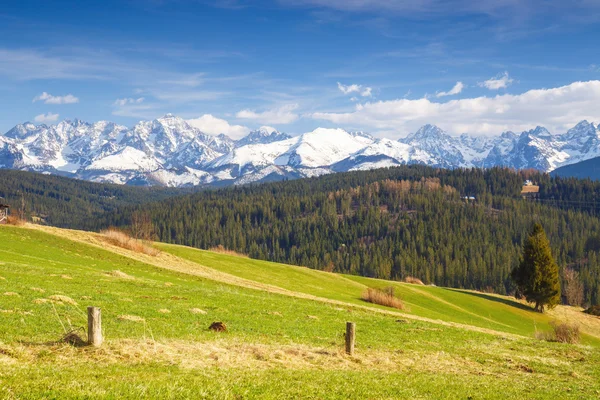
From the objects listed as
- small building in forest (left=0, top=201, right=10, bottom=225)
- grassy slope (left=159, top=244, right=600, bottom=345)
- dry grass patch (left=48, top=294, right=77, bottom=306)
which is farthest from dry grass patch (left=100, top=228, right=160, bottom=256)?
dry grass patch (left=48, top=294, right=77, bottom=306)

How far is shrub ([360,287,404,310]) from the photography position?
63594mm

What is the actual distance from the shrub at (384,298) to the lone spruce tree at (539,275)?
36730 mm

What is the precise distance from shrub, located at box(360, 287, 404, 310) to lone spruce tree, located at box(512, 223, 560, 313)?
121ft

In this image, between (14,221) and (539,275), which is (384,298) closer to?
(539,275)

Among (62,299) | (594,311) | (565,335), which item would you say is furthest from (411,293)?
(62,299)

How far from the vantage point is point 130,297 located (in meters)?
34.3

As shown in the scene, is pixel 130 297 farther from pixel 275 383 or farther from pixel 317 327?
pixel 275 383

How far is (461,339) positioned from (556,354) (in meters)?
6.88

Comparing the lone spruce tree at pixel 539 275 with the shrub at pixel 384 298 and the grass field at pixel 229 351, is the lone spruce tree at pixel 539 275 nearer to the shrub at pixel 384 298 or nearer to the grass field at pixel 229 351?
the shrub at pixel 384 298

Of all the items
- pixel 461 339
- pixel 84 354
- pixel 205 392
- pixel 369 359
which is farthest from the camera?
pixel 461 339

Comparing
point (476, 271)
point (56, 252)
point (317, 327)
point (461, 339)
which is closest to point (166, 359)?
point (317, 327)

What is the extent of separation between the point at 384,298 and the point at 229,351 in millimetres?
46479

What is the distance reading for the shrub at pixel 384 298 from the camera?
63594 millimetres

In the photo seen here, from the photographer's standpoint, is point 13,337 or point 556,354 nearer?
point 13,337
